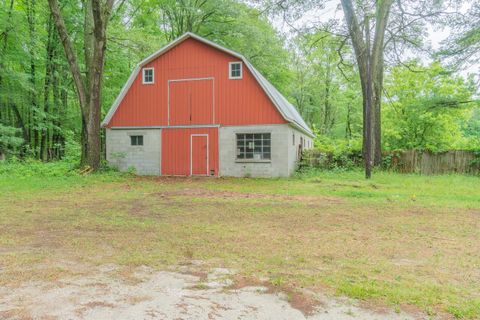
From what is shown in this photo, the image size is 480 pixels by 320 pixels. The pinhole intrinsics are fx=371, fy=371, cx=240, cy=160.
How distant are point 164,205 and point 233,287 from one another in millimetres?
5210

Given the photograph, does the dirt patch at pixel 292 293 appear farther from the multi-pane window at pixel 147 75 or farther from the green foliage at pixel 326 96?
the green foliage at pixel 326 96

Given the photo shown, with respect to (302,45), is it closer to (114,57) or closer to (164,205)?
(114,57)

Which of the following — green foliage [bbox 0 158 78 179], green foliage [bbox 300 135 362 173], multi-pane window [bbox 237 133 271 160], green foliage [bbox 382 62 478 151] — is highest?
green foliage [bbox 382 62 478 151]

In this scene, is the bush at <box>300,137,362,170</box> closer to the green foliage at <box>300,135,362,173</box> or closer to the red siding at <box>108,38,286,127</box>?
the green foliage at <box>300,135,362,173</box>

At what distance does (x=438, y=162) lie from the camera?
58.0 feet

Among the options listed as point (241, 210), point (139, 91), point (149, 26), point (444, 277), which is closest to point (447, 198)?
point (241, 210)

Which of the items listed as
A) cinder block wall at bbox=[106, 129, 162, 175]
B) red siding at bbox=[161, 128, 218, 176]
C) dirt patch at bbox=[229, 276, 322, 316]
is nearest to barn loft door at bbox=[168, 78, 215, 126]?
red siding at bbox=[161, 128, 218, 176]

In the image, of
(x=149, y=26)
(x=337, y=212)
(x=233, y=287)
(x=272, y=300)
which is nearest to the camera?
(x=272, y=300)

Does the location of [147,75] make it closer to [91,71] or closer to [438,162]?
[91,71]

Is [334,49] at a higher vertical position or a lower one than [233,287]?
higher

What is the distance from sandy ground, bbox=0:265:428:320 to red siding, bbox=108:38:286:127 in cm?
1239

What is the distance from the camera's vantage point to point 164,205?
828 centimetres

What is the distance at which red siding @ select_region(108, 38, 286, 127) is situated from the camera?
1546cm

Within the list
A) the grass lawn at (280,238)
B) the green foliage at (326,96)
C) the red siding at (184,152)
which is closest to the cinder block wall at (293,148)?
the red siding at (184,152)
